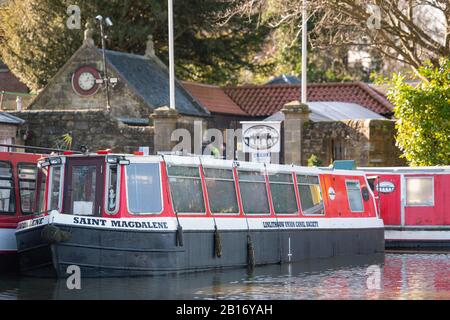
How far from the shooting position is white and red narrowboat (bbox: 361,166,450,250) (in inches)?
1375

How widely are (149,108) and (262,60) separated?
876 inches

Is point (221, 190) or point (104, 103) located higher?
point (104, 103)

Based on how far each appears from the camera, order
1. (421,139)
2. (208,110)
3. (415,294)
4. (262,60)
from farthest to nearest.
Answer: (262,60)
(208,110)
(421,139)
(415,294)

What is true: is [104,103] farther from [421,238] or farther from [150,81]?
[421,238]

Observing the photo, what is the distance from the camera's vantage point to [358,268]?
2856 centimetres

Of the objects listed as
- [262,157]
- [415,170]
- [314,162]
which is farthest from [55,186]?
[314,162]

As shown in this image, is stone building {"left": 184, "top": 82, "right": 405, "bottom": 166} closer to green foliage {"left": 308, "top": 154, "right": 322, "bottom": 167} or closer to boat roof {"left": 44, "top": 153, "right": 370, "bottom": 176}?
green foliage {"left": 308, "top": 154, "right": 322, "bottom": 167}

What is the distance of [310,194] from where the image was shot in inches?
1199

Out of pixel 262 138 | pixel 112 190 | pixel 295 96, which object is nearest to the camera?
pixel 112 190

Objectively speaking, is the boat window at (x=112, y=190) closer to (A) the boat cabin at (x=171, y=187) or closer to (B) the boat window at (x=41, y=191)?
(A) the boat cabin at (x=171, y=187)

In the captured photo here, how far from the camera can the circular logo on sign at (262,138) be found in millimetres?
35062

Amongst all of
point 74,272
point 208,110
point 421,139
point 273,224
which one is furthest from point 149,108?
point 74,272

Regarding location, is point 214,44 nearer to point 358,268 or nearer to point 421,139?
point 421,139

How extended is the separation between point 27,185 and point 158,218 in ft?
14.0
